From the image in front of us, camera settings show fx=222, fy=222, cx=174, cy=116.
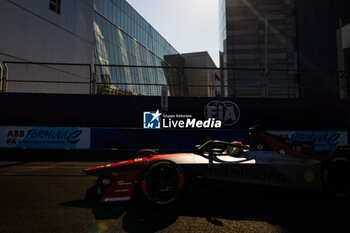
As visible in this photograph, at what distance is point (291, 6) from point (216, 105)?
142 feet

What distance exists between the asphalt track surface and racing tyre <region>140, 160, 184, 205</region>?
0.16 m

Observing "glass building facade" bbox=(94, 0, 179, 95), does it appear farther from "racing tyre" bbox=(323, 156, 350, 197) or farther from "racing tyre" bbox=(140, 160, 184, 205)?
"racing tyre" bbox=(323, 156, 350, 197)

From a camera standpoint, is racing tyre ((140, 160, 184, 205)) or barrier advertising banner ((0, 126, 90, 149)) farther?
barrier advertising banner ((0, 126, 90, 149))

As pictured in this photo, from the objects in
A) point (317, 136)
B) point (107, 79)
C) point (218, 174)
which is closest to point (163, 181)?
point (218, 174)

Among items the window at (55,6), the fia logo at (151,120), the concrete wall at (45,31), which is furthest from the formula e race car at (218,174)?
the window at (55,6)

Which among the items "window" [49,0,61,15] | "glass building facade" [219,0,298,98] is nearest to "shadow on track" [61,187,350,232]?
"window" [49,0,61,15]

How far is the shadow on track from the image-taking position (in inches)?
108

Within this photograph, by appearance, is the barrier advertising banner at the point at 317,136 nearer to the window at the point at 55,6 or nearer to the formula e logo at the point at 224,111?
the formula e logo at the point at 224,111

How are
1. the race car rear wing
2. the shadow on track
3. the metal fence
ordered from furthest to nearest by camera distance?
the metal fence, the race car rear wing, the shadow on track

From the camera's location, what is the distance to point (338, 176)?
3.65 m

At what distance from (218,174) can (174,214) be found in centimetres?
91

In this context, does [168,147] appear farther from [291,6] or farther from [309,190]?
[291,6]

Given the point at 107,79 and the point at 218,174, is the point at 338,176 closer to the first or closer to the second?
the point at 218,174

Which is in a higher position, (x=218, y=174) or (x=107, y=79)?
(x=107, y=79)
